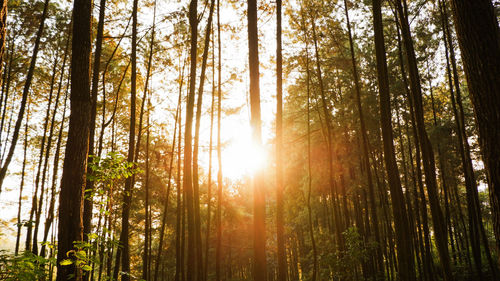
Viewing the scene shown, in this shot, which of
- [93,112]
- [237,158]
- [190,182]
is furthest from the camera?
[237,158]

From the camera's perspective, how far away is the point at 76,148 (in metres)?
3.86

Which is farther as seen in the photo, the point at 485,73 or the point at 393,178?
the point at 393,178

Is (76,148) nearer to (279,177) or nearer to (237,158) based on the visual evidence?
(279,177)

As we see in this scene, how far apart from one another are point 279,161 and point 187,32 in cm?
769

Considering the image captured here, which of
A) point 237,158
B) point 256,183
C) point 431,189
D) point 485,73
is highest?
point 237,158

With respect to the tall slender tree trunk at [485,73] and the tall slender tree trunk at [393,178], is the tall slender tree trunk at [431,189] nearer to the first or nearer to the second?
the tall slender tree trunk at [393,178]

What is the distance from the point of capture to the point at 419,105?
21.8ft

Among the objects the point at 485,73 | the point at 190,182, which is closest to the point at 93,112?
the point at 190,182

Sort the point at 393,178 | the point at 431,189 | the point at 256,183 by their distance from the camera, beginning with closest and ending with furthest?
the point at 256,183 < the point at 393,178 < the point at 431,189

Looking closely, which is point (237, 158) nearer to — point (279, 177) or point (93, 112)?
point (279, 177)

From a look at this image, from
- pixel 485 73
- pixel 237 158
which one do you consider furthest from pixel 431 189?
pixel 237 158

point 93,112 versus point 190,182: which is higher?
point 93,112

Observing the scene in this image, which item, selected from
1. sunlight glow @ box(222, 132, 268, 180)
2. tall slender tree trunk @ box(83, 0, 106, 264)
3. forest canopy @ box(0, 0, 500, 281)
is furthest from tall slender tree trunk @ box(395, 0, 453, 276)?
tall slender tree trunk @ box(83, 0, 106, 264)

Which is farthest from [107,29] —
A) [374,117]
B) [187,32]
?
[374,117]
